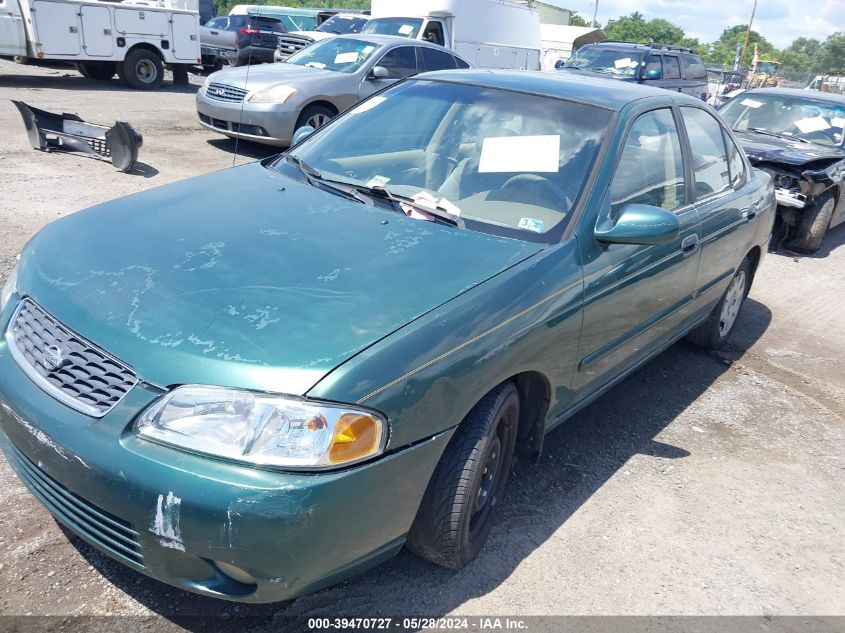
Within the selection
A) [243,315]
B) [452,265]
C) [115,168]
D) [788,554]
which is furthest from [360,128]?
[115,168]

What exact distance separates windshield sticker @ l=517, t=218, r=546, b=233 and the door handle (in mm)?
1127

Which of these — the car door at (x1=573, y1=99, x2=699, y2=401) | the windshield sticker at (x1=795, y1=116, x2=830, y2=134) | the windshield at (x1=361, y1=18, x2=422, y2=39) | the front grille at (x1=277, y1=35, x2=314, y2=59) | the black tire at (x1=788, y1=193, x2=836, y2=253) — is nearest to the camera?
the car door at (x1=573, y1=99, x2=699, y2=401)

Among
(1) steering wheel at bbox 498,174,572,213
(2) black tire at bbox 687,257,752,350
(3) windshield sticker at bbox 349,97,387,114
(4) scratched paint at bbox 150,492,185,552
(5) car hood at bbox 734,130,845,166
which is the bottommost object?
(2) black tire at bbox 687,257,752,350

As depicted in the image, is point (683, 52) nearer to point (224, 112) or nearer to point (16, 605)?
point (224, 112)

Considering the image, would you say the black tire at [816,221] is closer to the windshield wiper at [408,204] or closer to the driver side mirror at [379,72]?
the driver side mirror at [379,72]

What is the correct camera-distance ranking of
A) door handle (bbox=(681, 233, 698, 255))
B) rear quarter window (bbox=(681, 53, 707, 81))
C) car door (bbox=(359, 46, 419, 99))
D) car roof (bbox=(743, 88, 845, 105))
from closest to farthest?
door handle (bbox=(681, 233, 698, 255)), car roof (bbox=(743, 88, 845, 105)), car door (bbox=(359, 46, 419, 99)), rear quarter window (bbox=(681, 53, 707, 81))

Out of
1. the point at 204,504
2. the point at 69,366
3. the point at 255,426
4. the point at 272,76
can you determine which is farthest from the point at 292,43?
the point at 204,504

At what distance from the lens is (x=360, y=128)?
3.88 metres

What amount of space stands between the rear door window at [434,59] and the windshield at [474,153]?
271 inches

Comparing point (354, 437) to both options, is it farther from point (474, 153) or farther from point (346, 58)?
point (346, 58)

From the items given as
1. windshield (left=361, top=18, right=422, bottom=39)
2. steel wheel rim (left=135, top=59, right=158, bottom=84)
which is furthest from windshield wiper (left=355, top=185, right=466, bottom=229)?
steel wheel rim (left=135, top=59, right=158, bottom=84)

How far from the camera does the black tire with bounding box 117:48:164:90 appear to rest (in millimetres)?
14477

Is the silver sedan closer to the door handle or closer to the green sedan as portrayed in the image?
the green sedan

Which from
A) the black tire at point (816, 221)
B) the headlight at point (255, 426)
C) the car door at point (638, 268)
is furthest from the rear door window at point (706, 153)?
the black tire at point (816, 221)
